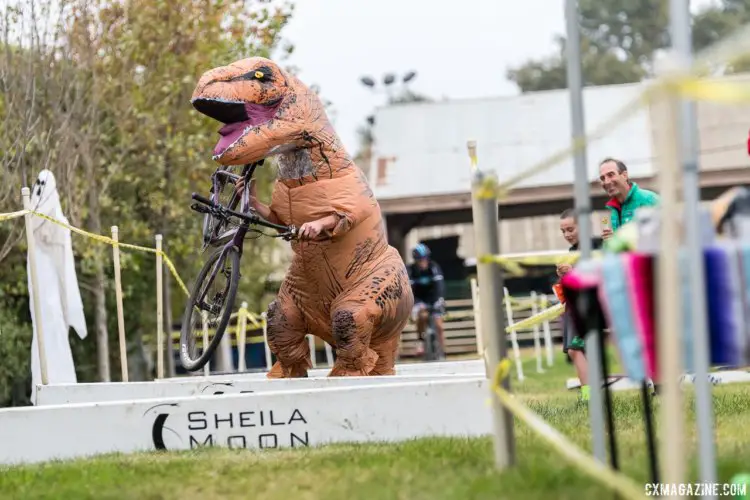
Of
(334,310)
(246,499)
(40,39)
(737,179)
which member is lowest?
(246,499)

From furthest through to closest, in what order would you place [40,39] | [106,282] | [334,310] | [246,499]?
1. [106,282]
2. [40,39]
3. [334,310]
4. [246,499]

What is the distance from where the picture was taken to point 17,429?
7.00 m

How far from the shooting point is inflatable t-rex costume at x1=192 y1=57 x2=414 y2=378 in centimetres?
843

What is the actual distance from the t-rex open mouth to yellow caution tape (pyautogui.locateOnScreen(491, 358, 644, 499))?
3.69 m

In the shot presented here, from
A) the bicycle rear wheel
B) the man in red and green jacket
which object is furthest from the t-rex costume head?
the man in red and green jacket

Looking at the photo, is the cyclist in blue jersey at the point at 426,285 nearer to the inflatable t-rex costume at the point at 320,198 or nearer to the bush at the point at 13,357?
the bush at the point at 13,357

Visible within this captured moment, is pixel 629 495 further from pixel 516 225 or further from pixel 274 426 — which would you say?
pixel 516 225

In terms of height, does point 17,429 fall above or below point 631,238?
below

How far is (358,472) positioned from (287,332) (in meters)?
3.62

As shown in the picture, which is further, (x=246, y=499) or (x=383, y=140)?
(x=383, y=140)

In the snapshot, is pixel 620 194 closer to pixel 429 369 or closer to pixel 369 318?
pixel 369 318

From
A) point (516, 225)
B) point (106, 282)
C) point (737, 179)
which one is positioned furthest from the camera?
point (516, 225)

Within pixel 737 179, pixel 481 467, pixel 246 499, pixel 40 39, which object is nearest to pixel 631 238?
pixel 481 467

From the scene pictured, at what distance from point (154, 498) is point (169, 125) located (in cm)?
1379
